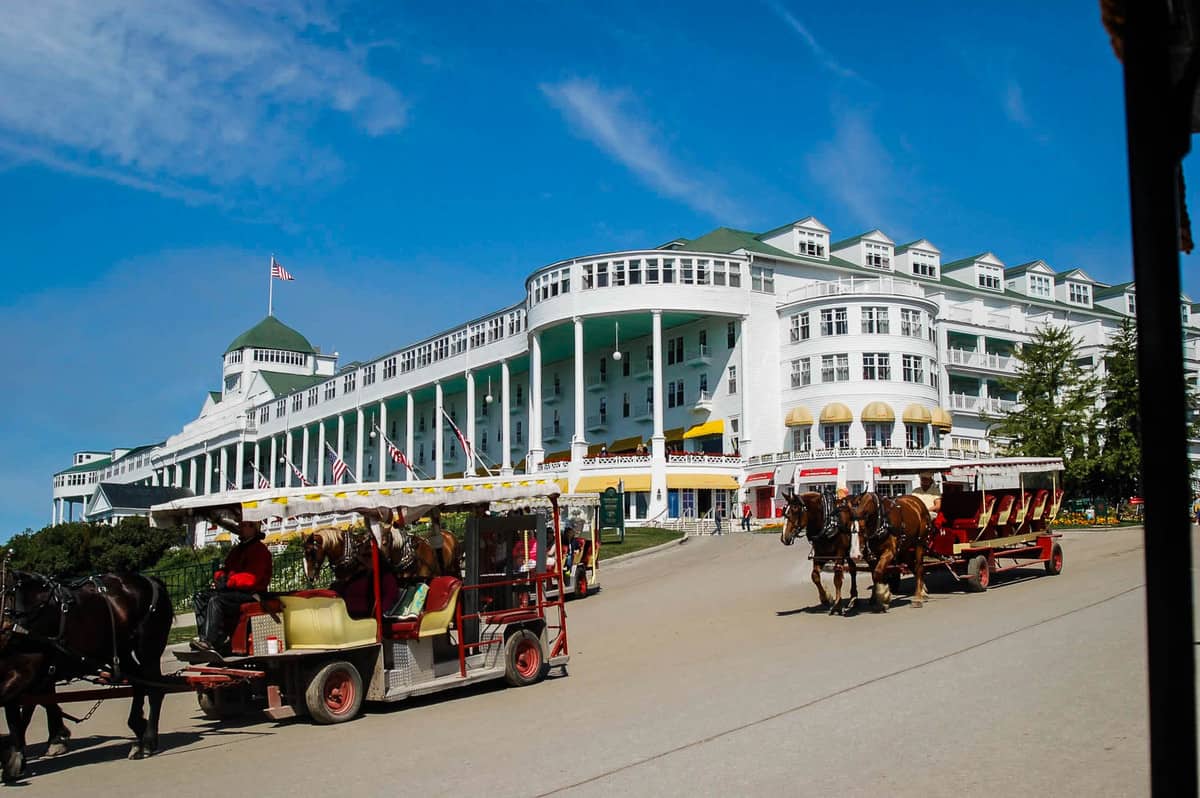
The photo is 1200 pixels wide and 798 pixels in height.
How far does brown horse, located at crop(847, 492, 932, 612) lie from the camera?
20250mm

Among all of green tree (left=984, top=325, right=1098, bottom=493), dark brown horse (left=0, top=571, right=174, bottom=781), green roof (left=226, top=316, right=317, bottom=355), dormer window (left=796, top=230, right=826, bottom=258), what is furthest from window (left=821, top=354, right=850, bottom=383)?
green roof (left=226, top=316, right=317, bottom=355)

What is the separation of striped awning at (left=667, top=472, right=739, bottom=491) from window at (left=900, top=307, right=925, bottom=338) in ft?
43.5

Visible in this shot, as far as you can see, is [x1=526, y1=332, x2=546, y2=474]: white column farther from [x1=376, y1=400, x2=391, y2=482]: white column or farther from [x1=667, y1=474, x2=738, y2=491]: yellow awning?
[x1=376, y1=400, x2=391, y2=482]: white column

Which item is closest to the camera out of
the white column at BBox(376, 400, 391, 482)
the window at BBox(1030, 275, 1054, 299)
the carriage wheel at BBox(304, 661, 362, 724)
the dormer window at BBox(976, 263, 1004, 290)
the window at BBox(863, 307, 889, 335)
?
the carriage wheel at BBox(304, 661, 362, 724)

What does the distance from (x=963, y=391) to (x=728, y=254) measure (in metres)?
20.8

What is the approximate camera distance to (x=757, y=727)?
35.3ft

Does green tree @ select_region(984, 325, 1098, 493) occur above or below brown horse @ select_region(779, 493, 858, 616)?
above

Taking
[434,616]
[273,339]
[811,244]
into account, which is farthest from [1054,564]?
[273,339]

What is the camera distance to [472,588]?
14805mm

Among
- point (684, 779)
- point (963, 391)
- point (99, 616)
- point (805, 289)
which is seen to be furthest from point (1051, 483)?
point (963, 391)

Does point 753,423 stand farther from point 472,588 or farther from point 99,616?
point 99,616

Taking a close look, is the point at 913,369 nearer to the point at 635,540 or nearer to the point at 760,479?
the point at 760,479

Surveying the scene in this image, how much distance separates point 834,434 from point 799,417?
2.19 meters

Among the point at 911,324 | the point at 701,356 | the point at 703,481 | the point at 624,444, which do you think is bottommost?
the point at 703,481
